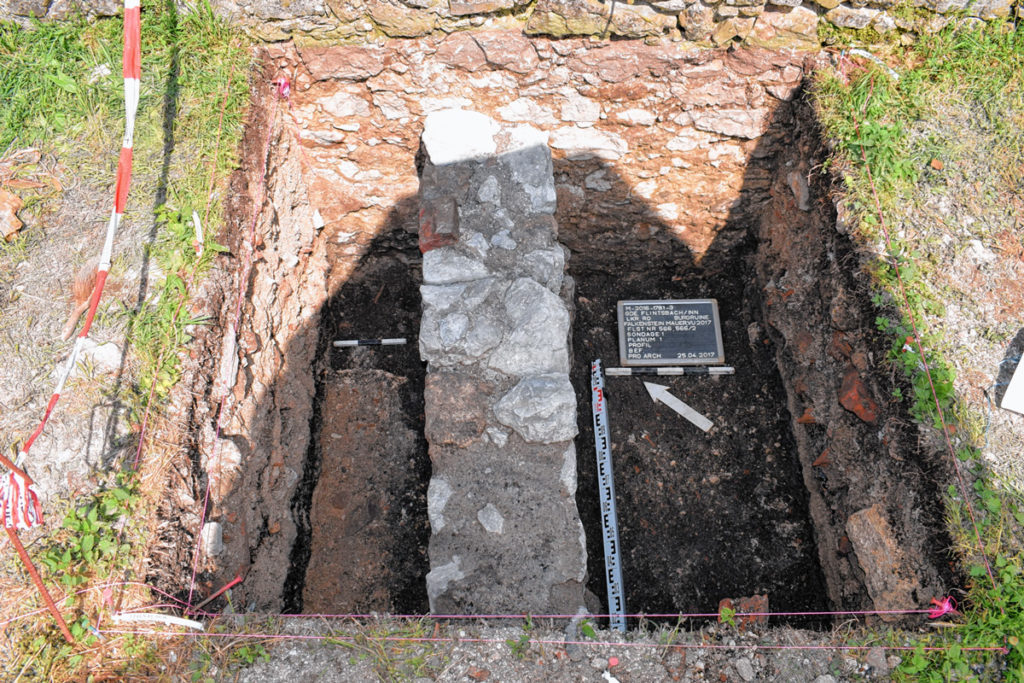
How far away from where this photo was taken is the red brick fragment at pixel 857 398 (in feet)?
9.09

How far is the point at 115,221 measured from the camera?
8.18 ft

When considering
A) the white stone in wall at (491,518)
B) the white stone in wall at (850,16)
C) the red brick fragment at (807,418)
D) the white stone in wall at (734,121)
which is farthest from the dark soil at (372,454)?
the white stone in wall at (850,16)

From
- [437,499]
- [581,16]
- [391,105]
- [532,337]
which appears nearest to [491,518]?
[437,499]

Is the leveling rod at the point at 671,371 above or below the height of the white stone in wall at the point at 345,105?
below

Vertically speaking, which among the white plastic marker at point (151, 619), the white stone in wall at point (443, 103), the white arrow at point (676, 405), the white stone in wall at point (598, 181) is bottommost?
the white plastic marker at point (151, 619)

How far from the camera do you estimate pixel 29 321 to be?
2.53 m

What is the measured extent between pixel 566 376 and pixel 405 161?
1.70 m

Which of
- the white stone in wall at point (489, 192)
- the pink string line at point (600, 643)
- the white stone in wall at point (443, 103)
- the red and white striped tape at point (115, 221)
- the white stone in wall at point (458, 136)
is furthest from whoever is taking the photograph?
the white stone in wall at point (443, 103)

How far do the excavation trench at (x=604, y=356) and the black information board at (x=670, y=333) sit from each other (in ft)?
0.40

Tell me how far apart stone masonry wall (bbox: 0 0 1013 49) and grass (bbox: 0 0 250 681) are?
17cm

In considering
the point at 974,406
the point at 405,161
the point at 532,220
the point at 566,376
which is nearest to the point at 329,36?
the point at 405,161

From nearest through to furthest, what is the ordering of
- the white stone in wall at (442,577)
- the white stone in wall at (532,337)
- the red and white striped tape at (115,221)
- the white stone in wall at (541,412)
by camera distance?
the red and white striped tape at (115,221) → the white stone in wall at (442,577) → the white stone in wall at (541,412) → the white stone in wall at (532,337)

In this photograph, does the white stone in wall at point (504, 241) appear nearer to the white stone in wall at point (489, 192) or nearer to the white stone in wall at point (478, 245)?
the white stone in wall at point (478, 245)

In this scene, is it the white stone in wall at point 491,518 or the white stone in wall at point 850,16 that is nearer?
the white stone in wall at point 491,518
